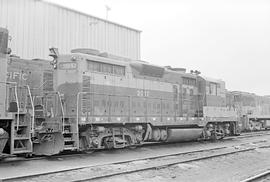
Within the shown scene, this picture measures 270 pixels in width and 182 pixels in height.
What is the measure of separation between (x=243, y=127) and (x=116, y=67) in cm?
1597

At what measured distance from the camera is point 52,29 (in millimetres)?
17703

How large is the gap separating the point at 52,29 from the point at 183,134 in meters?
8.88

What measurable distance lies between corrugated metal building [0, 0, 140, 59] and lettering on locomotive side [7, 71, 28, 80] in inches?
129

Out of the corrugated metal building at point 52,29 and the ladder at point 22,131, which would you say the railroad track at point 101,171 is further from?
the corrugated metal building at point 52,29

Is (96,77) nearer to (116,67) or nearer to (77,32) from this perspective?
(116,67)

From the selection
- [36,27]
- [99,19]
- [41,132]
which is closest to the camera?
[41,132]

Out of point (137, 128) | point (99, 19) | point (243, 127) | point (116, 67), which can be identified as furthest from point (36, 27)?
point (243, 127)

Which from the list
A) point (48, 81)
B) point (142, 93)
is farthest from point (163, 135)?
point (48, 81)

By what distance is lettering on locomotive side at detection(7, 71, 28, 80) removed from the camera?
39.3 ft

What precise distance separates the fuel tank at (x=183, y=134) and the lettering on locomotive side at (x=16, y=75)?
6.24 meters

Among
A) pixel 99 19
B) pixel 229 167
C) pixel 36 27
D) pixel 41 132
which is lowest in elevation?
pixel 229 167

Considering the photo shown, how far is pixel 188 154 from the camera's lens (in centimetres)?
1173

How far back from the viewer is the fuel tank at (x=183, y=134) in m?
14.1

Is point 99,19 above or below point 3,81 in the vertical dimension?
above
